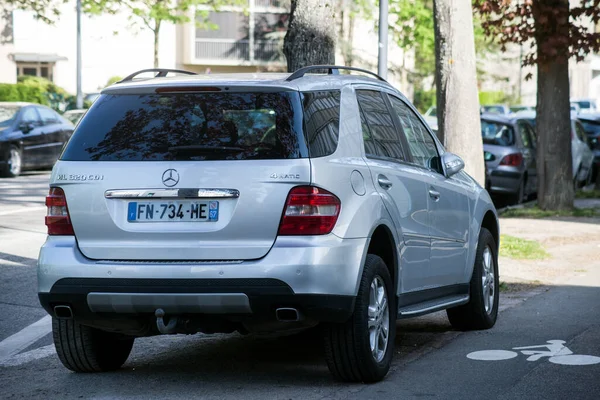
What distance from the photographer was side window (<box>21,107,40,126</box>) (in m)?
27.1

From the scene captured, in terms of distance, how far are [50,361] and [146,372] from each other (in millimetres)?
800

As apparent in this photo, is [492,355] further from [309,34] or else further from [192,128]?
[309,34]

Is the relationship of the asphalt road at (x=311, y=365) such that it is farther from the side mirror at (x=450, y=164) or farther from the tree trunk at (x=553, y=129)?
the tree trunk at (x=553, y=129)

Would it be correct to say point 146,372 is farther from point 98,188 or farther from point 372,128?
point 372,128

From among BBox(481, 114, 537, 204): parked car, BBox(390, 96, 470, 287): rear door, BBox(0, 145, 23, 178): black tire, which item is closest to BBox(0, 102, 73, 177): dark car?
BBox(0, 145, 23, 178): black tire

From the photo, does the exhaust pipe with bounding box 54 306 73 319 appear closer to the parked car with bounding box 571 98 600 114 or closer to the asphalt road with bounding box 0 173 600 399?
the asphalt road with bounding box 0 173 600 399

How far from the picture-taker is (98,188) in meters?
6.38

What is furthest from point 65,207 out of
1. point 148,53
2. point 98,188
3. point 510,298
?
point 148,53

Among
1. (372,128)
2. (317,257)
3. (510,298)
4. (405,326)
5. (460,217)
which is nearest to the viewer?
(317,257)

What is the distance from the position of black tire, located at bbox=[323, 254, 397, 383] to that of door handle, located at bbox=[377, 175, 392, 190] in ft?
1.48

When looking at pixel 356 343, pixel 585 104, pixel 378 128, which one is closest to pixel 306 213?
pixel 356 343

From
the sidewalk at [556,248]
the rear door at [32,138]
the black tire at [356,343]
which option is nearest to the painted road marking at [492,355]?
the black tire at [356,343]

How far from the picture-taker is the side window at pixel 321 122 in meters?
6.34

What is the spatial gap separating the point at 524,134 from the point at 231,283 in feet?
53.1
